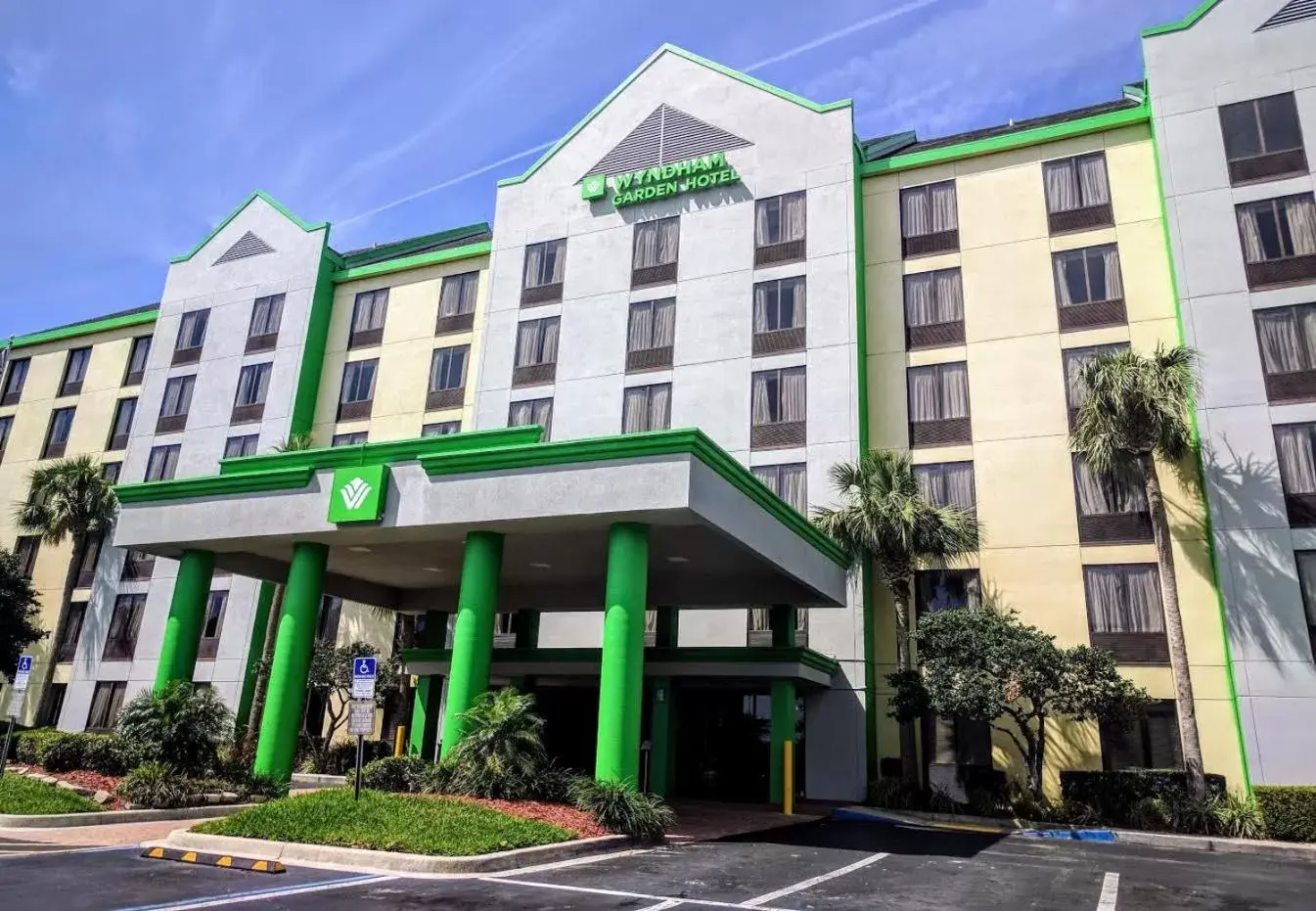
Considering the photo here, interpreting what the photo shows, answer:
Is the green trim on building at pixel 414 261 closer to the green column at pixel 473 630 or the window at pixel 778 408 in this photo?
the window at pixel 778 408

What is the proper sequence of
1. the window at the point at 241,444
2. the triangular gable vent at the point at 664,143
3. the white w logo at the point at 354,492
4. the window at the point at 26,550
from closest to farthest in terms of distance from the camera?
the white w logo at the point at 354,492
the triangular gable vent at the point at 664,143
the window at the point at 241,444
the window at the point at 26,550

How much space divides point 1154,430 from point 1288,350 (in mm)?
5803

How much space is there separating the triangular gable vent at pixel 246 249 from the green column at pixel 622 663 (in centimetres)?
3537

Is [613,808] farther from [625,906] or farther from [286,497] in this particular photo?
[286,497]

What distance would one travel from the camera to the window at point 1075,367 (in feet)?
97.8

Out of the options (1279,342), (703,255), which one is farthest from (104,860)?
(1279,342)

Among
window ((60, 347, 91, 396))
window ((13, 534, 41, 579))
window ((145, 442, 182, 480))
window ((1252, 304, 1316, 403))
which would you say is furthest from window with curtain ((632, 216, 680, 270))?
window ((13, 534, 41, 579))

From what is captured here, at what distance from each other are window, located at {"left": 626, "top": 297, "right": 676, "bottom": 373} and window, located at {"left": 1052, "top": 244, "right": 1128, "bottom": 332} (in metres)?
13.7

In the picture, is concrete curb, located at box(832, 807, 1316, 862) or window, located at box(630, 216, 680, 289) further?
window, located at box(630, 216, 680, 289)

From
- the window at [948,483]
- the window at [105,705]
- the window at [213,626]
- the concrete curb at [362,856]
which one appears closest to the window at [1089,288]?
the window at [948,483]

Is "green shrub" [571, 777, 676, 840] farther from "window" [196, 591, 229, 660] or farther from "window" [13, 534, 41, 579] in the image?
"window" [13, 534, 41, 579]

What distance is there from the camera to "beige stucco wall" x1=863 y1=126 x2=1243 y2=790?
27.0 metres

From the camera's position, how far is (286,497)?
2209cm

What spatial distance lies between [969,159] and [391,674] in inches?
1129
